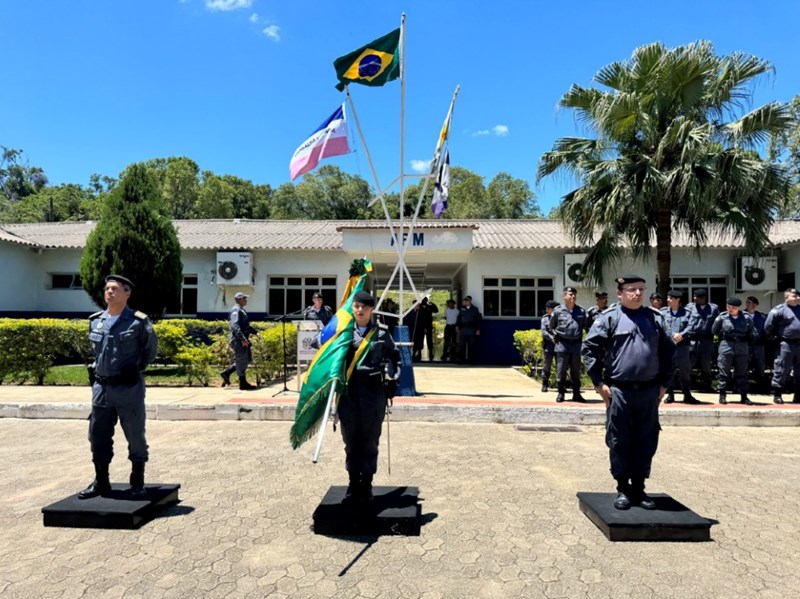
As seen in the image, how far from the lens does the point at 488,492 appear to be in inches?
Result: 195

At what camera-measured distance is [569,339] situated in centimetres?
902

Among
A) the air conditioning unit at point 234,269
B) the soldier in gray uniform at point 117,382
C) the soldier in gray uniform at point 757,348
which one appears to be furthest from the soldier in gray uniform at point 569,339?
the air conditioning unit at point 234,269

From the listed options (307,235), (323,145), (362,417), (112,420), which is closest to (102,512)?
(112,420)

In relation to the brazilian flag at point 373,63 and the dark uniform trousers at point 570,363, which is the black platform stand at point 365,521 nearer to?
the dark uniform trousers at point 570,363

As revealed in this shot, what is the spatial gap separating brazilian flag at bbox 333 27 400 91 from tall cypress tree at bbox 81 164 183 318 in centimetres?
699

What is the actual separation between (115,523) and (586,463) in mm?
4539

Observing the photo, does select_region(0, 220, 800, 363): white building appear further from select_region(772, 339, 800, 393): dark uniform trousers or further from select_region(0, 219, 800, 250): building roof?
select_region(772, 339, 800, 393): dark uniform trousers

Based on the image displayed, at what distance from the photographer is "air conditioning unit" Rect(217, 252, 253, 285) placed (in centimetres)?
1647

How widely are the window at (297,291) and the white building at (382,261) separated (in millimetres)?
31

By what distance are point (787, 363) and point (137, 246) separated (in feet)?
44.4

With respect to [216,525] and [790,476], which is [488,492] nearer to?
[216,525]

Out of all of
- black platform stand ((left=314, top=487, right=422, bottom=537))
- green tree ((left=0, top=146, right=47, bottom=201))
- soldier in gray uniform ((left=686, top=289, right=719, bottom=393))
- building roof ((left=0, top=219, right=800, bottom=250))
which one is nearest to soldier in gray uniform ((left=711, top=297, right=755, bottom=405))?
soldier in gray uniform ((left=686, top=289, right=719, bottom=393))

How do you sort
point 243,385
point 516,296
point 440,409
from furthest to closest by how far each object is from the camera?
point 516,296, point 243,385, point 440,409

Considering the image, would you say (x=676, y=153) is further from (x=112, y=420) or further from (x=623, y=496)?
(x=112, y=420)
